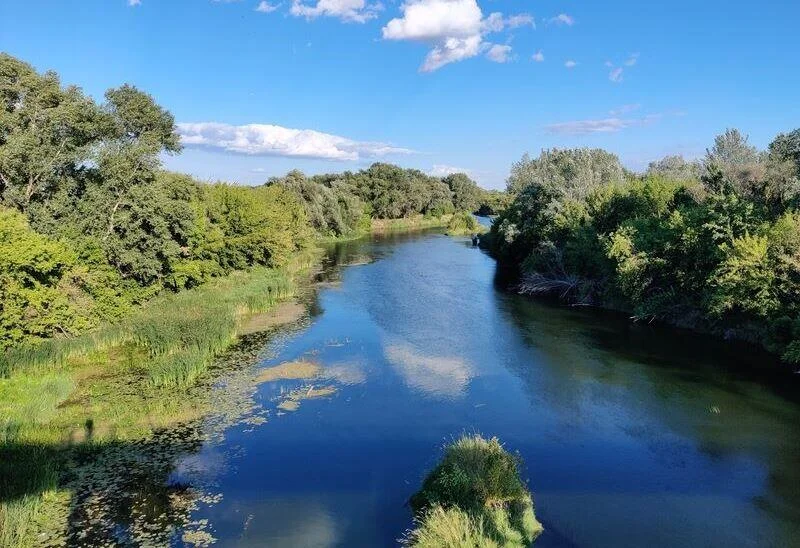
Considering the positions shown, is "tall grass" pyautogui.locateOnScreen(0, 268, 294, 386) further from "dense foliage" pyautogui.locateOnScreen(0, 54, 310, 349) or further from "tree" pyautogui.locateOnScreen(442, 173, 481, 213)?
"tree" pyautogui.locateOnScreen(442, 173, 481, 213)

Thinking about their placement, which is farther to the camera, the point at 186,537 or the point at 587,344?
the point at 587,344

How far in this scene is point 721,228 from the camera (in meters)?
30.3

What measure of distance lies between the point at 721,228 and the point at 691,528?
20.8 metres

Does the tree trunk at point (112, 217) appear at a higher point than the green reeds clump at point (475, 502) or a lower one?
higher

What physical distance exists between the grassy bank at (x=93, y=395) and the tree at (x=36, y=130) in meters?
8.43

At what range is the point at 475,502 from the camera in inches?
541

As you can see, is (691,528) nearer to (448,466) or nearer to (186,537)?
(448,466)

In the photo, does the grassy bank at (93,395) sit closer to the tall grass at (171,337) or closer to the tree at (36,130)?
the tall grass at (171,337)

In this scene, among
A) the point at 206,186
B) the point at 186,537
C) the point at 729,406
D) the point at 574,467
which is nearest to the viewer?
the point at 186,537

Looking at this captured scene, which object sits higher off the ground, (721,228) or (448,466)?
(721,228)

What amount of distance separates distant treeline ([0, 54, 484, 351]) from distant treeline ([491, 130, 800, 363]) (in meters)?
24.2

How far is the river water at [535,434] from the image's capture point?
567 inches

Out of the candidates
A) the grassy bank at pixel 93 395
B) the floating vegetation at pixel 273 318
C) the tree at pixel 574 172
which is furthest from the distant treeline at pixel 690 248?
the grassy bank at pixel 93 395

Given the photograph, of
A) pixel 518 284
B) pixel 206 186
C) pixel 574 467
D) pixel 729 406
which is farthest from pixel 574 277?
pixel 206 186
